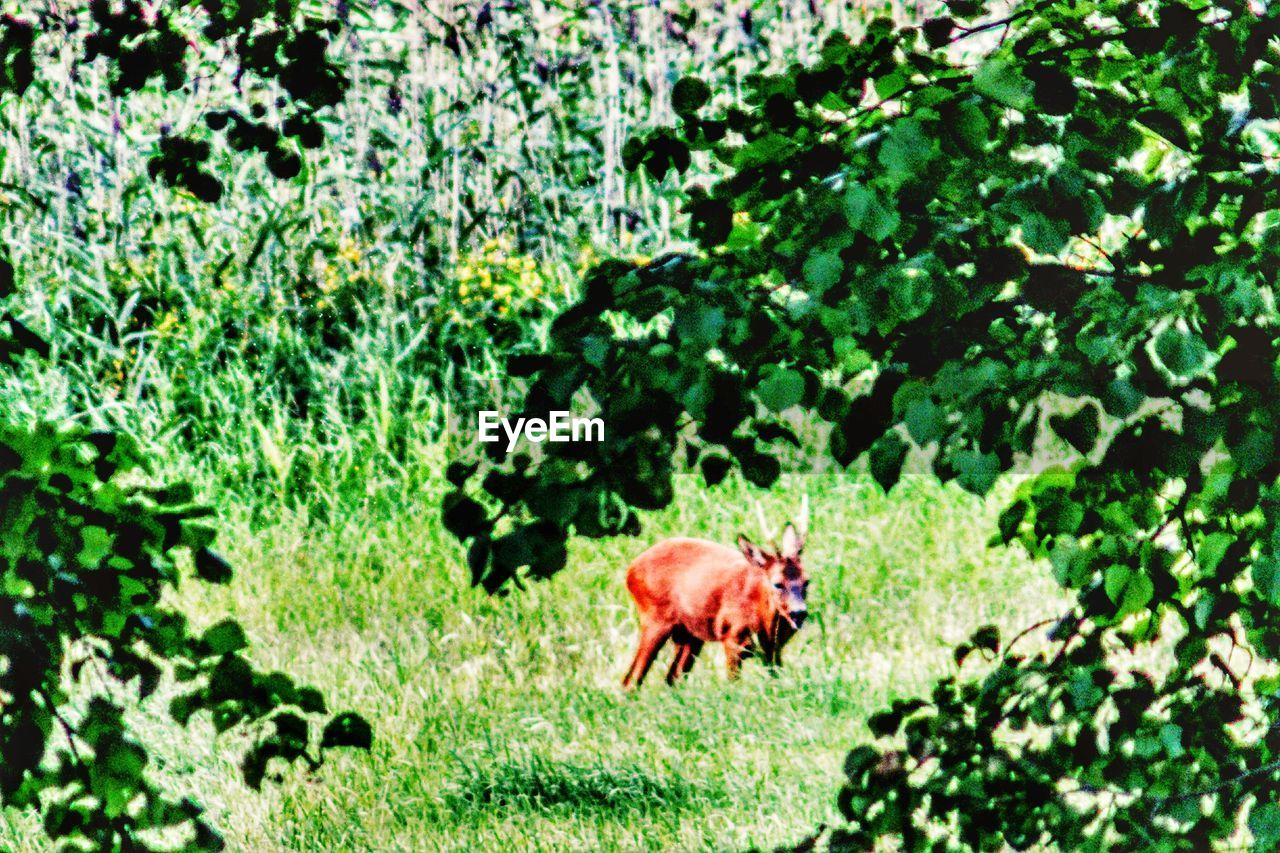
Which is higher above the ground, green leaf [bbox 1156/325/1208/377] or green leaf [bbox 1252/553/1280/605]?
green leaf [bbox 1156/325/1208/377]

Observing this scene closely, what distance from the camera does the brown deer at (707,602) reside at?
3.36 metres

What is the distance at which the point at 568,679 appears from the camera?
3471 millimetres

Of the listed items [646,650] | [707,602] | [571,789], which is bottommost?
[571,789]

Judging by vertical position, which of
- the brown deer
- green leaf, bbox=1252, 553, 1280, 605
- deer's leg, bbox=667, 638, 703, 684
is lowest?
deer's leg, bbox=667, 638, 703, 684

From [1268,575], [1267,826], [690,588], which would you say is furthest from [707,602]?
[1268,575]

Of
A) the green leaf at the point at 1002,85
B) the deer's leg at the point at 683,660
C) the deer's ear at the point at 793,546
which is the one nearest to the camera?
the green leaf at the point at 1002,85

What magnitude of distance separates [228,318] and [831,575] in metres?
2.04

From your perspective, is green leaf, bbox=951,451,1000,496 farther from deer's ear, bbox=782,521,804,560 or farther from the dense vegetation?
deer's ear, bbox=782,521,804,560

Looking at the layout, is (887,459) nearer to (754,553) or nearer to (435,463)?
(754,553)

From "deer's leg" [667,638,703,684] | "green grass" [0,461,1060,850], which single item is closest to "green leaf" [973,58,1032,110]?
"green grass" [0,461,1060,850]

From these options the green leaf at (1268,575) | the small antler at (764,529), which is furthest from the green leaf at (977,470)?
the small antler at (764,529)

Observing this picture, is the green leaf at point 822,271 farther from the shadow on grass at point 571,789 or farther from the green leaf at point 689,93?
the shadow on grass at point 571,789

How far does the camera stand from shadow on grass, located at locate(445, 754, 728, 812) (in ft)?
9.55

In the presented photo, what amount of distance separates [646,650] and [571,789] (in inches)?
21.5
